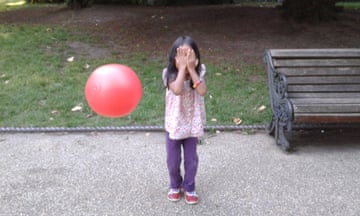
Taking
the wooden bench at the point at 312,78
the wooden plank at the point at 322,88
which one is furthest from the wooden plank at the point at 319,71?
the wooden plank at the point at 322,88

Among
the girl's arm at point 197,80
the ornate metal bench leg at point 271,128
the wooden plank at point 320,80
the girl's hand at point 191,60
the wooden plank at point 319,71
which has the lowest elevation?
the ornate metal bench leg at point 271,128

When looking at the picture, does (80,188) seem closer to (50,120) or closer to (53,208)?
(53,208)

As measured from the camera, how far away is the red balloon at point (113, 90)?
3361 millimetres

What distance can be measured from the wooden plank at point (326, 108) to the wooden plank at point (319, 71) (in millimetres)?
681

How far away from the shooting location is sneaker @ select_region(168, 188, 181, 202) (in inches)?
159

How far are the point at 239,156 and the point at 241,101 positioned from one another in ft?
5.87

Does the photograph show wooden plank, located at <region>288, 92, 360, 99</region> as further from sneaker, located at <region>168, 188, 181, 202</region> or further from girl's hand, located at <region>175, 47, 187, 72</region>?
girl's hand, located at <region>175, 47, 187, 72</region>

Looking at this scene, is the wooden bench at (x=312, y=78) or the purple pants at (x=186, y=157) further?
the wooden bench at (x=312, y=78)

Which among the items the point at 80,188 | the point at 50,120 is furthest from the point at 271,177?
the point at 50,120

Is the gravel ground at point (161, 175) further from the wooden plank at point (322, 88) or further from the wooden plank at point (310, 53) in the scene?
the wooden plank at point (310, 53)

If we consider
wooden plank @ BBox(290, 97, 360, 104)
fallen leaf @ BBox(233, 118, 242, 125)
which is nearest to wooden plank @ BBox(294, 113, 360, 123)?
wooden plank @ BBox(290, 97, 360, 104)

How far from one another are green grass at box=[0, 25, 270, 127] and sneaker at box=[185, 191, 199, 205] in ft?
6.73

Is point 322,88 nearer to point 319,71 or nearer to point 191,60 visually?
point 319,71

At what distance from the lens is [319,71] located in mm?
5742
